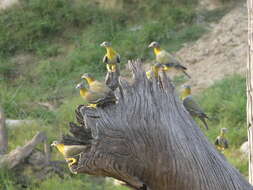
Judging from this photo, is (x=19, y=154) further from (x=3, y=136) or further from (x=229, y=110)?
(x=229, y=110)

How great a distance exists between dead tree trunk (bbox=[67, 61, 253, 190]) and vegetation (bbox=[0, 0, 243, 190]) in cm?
498

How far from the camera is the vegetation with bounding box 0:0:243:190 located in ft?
27.5

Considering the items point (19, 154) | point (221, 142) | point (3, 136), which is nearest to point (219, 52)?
point (221, 142)

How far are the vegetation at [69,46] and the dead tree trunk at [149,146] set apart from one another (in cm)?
498

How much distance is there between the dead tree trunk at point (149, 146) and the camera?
2809mm

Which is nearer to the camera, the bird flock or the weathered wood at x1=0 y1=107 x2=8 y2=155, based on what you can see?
the bird flock

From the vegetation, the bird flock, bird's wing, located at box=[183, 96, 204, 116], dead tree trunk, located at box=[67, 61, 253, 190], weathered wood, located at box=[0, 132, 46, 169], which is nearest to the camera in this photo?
dead tree trunk, located at box=[67, 61, 253, 190]

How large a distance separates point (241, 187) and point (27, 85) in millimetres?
6932

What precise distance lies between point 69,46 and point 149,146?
25.4ft

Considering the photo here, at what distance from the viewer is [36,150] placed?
23.7 feet

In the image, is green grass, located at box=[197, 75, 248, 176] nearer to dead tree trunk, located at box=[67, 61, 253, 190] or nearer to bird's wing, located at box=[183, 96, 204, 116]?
bird's wing, located at box=[183, 96, 204, 116]

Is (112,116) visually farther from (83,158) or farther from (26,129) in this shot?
(26,129)

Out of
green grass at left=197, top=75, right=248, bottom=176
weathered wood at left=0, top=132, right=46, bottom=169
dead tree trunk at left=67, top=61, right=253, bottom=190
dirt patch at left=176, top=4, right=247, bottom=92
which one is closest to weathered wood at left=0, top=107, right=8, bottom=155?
weathered wood at left=0, top=132, right=46, bottom=169

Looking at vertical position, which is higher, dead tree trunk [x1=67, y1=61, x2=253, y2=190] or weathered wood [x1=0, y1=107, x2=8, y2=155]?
dead tree trunk [x1=67, y1=61, x2=253, y2=190]
